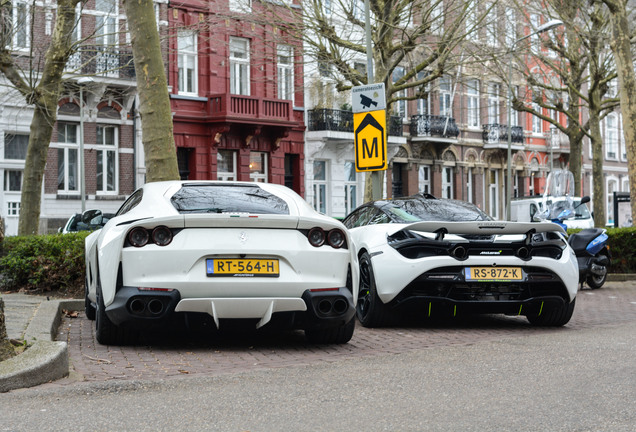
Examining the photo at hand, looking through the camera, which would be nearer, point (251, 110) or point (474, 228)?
point (474, 228)

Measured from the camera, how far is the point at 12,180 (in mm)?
31062

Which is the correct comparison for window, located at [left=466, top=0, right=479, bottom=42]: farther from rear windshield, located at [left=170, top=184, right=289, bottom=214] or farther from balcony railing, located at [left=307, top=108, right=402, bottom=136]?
rear windshield, located at [left=170, top=184, right=289, bottom=214]

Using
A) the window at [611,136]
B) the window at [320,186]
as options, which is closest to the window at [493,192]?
the window at [320,186]

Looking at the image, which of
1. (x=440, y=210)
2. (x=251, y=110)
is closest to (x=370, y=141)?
(x=440, y=210)

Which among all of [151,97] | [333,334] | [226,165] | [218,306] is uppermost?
[226,165]

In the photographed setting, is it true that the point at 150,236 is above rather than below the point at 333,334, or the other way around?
above

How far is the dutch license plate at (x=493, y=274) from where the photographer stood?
28.9 feet


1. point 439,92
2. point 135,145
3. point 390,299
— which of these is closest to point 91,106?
point 135,145

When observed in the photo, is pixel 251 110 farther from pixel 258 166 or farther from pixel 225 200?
pixel 225 200

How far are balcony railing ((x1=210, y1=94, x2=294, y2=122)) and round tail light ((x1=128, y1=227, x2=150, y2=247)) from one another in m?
27.4

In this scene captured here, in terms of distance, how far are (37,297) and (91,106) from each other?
22.0 metres

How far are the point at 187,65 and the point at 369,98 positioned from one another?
22.2 m

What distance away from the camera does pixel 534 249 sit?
9.09 m

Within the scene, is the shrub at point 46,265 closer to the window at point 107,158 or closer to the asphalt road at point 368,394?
the asphalt road at point 368,394
